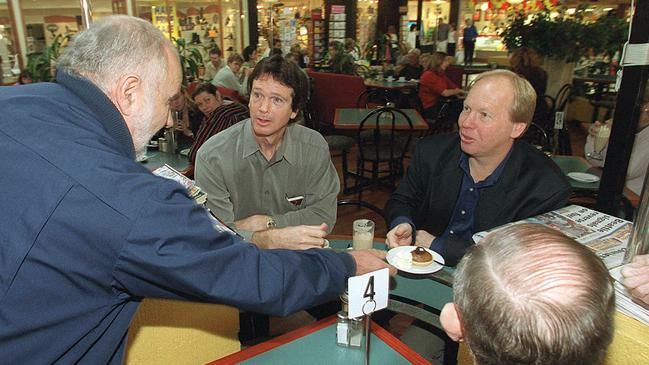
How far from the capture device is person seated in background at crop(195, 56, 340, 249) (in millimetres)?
2275

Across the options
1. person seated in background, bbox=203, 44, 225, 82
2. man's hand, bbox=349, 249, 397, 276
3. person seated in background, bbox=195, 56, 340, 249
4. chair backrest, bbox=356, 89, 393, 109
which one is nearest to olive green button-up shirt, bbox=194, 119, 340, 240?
person seated in background, bbox=195, 56, 340, 249

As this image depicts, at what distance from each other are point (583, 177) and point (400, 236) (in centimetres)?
189

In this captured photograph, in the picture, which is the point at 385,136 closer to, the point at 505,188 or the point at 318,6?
the point at 505,188

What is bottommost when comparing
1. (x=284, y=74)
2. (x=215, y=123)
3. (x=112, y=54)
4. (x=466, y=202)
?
(x=466, y=202)

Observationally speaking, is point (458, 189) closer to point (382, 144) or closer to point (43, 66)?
point (382, 144)

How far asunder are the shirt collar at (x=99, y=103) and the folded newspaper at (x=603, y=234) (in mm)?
1066

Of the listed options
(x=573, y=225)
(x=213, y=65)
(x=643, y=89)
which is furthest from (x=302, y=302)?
(x=213, y=65)

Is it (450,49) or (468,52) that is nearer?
(468,52)

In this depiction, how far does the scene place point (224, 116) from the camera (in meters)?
3.69

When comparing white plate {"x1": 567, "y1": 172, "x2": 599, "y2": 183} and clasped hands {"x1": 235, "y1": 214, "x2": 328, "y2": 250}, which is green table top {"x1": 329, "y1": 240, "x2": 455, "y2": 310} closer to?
clasped hands {"x1": 235, "y1": 214, "x2": 328, "y2": 250}

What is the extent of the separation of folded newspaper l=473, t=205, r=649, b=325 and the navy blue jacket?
2.76 feet

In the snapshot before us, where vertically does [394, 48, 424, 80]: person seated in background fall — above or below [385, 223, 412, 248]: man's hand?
above

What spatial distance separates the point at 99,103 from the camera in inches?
44.6

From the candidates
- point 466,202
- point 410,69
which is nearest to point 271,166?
point 466,202
